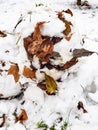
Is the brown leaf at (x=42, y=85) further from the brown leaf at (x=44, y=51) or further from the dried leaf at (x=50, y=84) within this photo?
the brown leaf at (x=44, y=51)

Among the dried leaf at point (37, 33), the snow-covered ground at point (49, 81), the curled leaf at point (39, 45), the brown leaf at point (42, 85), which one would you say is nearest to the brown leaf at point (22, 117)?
the snow-covered ground at point (49, 81)

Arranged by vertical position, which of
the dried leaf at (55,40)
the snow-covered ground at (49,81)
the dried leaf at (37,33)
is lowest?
the snow-covered ground at (49,81)

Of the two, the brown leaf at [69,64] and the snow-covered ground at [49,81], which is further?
the brown leaf at [69,64]

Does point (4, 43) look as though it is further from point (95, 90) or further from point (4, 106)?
point (95, 90)

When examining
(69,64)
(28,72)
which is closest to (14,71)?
(28,72)

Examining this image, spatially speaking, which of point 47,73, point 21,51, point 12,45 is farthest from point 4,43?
point 47,73

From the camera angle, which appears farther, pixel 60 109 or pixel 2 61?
pixel 2 61
